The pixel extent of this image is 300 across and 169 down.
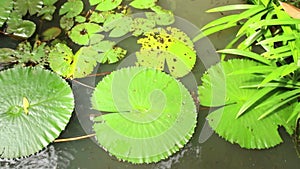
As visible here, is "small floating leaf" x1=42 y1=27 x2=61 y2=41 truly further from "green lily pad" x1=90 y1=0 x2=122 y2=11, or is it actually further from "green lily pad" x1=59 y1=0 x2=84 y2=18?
"green lily pad" x1=90 y1=0 x2=122 y2=11

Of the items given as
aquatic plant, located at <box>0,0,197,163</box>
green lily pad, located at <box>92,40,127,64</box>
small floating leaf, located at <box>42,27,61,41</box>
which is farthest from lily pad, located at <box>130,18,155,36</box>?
small floating leaf, located at <box>42,27,61,41</box>

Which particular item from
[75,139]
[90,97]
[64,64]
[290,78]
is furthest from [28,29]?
[290,78]

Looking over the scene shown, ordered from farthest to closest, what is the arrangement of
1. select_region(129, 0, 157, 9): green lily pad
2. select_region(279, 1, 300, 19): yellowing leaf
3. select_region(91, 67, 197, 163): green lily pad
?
select_region(129, 0, 157, 9): green lily pad < select_region(91, 67, 197, 163): green lily pad < select_region(279, 1, 300, 19): yellowing leaf

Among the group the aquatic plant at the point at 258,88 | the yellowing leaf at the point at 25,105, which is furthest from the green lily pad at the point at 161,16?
the yellowing leaf at the point at 25,105

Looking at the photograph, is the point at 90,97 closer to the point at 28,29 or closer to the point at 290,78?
the point at 28,29

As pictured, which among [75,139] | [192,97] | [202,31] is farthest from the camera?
[202,31]

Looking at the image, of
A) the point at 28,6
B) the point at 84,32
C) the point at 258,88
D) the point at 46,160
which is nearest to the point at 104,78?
the point at 84,32
